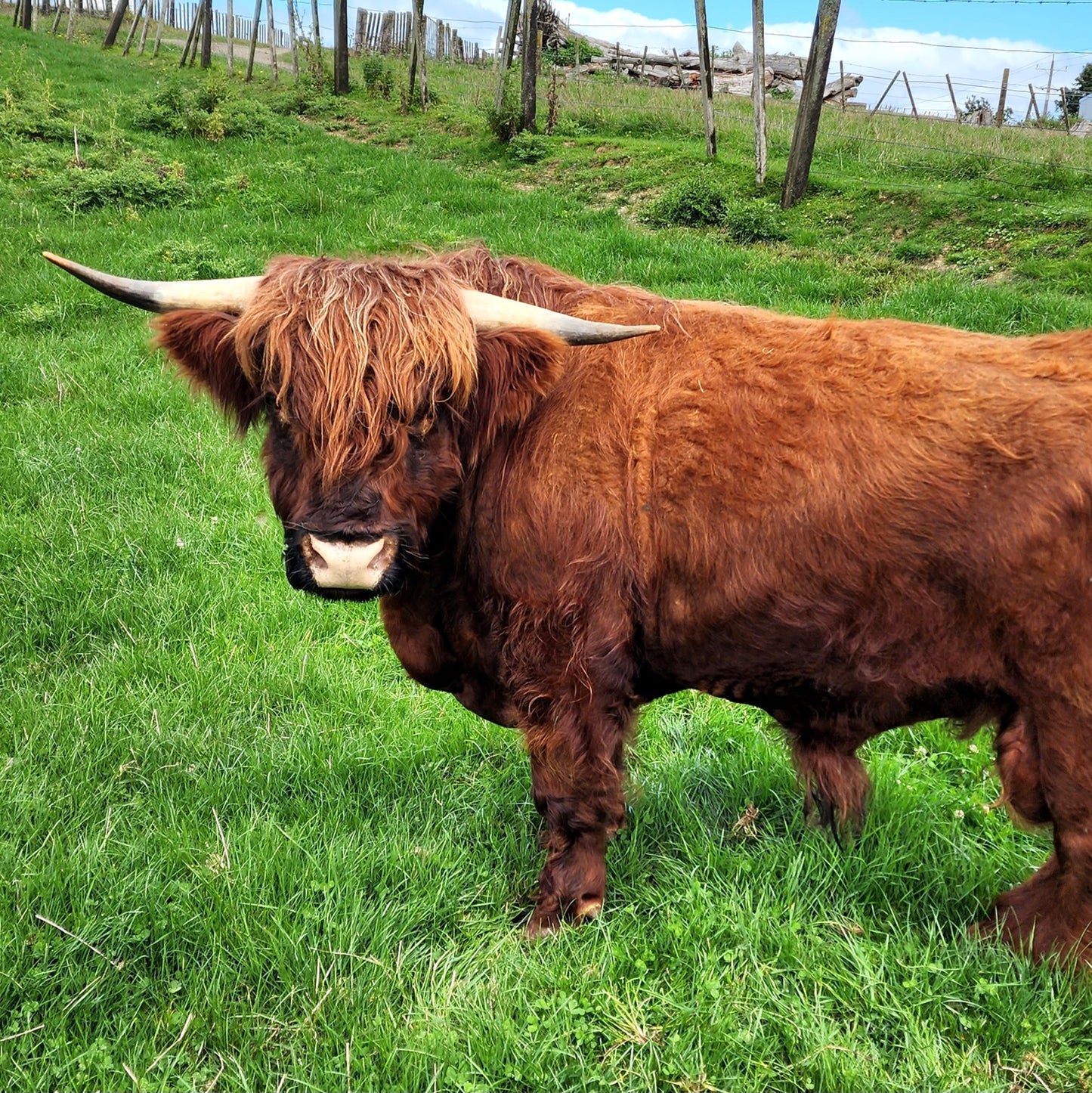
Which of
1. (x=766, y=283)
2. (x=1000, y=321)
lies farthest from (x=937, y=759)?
(x=766, y=283)

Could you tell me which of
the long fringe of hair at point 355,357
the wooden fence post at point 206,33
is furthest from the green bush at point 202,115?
the long fringe of hair at point 355,357

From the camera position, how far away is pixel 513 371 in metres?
2.71

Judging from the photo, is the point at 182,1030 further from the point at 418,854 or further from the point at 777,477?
the point at 777,477

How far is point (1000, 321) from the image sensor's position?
7879mm

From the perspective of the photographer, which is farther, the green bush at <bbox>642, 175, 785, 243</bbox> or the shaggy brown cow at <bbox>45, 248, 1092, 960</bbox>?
the green bush at <bbox>642, 175, 785, 243</bbox>

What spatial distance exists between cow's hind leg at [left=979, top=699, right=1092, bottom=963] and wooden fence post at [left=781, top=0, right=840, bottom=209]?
10.7 metres

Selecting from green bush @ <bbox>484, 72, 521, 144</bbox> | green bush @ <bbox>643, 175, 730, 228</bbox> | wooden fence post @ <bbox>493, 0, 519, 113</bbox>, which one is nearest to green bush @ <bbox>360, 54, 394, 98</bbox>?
wooden fence post @ <bbox>493, 0, 519, 113</bbox>

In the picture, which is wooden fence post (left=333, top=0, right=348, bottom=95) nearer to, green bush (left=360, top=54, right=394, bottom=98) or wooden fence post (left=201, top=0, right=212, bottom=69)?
green bush (left=360, top=54, right=394, bottom=98)

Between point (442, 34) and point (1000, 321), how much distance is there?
4127cm

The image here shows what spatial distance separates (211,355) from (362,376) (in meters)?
0.62

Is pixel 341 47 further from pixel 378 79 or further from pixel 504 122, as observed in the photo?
pixel 504 122

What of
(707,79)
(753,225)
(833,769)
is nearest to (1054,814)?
(833,769)

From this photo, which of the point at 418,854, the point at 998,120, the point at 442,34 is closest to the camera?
the point at 418,854

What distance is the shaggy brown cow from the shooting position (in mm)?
2375
